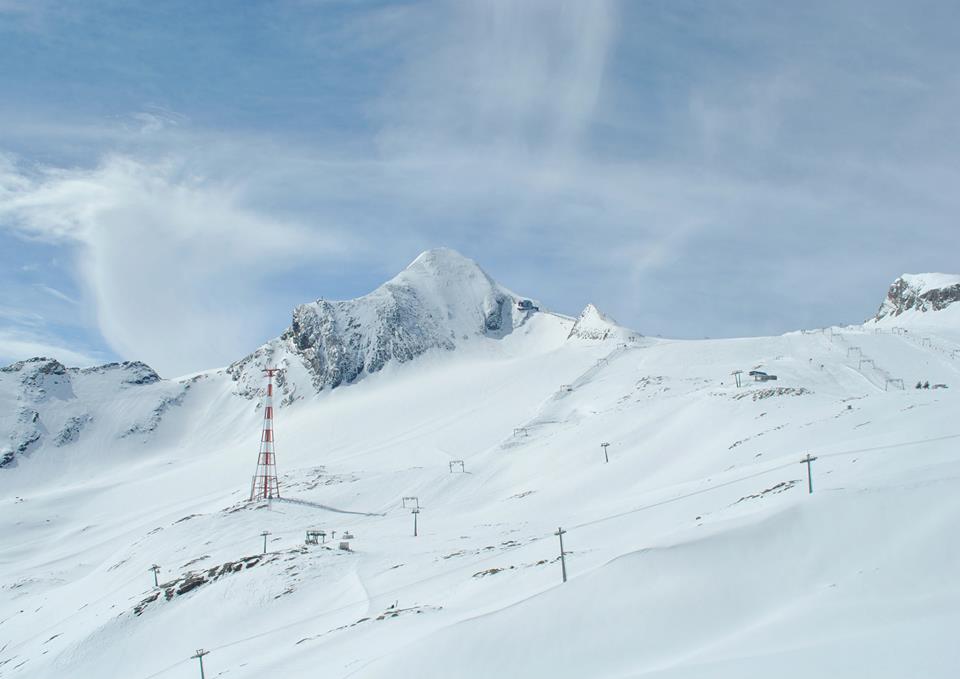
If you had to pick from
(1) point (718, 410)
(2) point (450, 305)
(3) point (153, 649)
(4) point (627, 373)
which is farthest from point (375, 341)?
(3) point (153, 649)

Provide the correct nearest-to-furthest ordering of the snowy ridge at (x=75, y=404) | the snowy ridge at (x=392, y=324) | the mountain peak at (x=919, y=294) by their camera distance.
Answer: the mountain peak at (x=919, y=294) → the snowy ridge at (x=75, y=404) → the snowy ridge at (x=392, y=324)

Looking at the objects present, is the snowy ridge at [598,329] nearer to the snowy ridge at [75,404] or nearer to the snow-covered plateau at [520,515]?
the snow-covered plateau at [520,515]

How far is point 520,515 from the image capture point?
185ft

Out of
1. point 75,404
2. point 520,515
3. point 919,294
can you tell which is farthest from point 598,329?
point 75,404

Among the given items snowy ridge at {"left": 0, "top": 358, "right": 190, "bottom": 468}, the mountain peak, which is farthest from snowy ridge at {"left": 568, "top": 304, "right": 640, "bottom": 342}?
snowy ridge at {"left": 0, "top": 358, "right": 190, "bottom": 468}

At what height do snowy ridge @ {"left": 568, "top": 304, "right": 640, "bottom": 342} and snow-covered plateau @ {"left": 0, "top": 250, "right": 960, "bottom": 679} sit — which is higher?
snowy ridge @ {"left": 568, "top": 304, "right": 640, "bottom": 342}

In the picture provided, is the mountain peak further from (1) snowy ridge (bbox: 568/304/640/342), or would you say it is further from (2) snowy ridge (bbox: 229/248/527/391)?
(2) snowy ridge (bbox: 229/248/527/391)

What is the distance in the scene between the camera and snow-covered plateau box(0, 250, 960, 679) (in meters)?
19.5

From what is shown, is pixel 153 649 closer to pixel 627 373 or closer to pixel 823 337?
pixel 627 373

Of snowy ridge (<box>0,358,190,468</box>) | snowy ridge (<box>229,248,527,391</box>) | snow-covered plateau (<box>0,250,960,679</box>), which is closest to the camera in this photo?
snow-covered plateau (<box>0,250,960,679</box>)

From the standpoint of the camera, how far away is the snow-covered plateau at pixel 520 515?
19547 mm

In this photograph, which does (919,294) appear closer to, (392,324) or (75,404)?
(392,324)

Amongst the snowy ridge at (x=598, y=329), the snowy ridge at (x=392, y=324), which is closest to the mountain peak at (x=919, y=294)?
the snowy ridge at (x=598, y=329)

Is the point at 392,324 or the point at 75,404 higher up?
the point at 392,324
